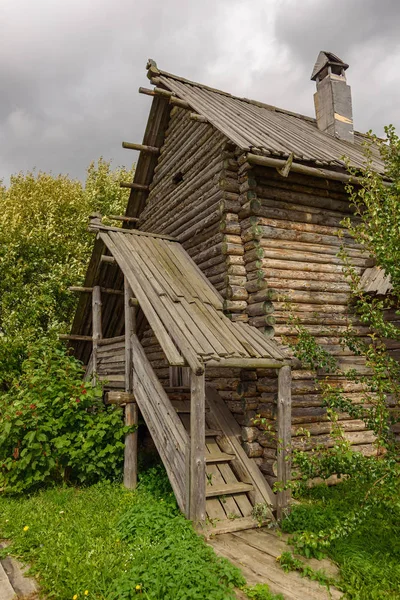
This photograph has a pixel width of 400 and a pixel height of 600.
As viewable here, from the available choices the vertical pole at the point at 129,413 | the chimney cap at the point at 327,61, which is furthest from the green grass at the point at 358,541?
the chimney cap at the point at 327,61

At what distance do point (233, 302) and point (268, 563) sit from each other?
12.5ft

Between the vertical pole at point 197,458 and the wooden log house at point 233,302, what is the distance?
0.02 metres

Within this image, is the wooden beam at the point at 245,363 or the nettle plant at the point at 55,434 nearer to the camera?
the wooden beam at the point at 245,363

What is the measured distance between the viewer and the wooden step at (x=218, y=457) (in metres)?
6.43

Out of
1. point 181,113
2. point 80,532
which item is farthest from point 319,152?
point 80,532

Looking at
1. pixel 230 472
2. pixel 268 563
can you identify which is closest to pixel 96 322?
pixel 230 472

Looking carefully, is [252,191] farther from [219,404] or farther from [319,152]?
[219,404]

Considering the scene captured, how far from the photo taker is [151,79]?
33.9 feet

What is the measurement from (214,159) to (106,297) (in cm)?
458

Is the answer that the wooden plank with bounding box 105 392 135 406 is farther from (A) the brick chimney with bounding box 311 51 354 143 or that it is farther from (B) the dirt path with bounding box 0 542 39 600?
(A) the brick chimney with bounding box 311 51 354 143

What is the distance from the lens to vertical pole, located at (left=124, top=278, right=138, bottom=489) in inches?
295

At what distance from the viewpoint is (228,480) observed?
6.38 metres

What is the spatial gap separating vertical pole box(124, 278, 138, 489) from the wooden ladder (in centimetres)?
88

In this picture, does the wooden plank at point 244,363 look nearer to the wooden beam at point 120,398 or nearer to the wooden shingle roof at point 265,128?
the wooden beam at point 120,398
